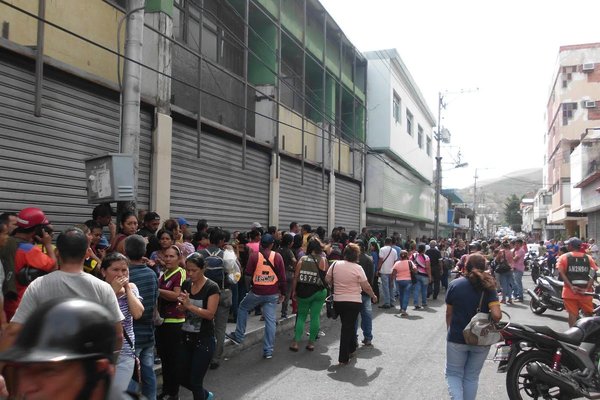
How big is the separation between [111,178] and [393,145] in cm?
2083

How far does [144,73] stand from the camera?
30.6 ft

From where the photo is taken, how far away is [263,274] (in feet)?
23.1

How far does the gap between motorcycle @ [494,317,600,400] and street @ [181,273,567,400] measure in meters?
0.64

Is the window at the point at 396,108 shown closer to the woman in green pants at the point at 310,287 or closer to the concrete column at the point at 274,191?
the concrete column at the point at 274,191

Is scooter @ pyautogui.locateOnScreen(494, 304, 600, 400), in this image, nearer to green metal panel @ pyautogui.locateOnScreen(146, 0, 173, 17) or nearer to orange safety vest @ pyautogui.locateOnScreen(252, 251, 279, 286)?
orange safety vest @ pyautogui.locateOnScreen(252, 251, 279, 286)

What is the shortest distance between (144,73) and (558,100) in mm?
43374

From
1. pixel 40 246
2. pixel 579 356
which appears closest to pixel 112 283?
pixel 40 246

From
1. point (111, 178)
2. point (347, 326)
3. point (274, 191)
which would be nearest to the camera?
point (111, 178)

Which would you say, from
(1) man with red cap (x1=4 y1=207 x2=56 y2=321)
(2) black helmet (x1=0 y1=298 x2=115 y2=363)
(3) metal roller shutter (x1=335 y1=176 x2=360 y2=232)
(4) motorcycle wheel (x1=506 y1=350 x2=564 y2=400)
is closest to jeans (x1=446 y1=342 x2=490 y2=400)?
(4) motorcycle wheel (x1=506 y1=350 x2=564 y2=400)

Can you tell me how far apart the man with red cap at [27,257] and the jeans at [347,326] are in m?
3.79

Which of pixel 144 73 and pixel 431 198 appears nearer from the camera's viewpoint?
pixel 144 73

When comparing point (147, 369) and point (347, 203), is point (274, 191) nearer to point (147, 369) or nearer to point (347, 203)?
point (347, 203)

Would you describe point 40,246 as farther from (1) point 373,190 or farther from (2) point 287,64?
(1) point 373,190

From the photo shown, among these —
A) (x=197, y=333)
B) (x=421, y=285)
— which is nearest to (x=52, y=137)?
(x=197, y=333)
